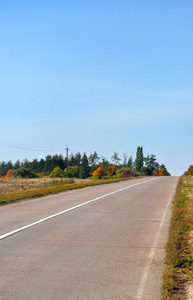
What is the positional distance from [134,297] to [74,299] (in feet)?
2.67

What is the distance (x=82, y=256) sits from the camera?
7.68 metres

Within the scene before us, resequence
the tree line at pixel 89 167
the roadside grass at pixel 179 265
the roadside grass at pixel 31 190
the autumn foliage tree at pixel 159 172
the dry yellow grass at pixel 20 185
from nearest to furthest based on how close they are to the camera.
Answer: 1. the roadside grass at pixel 179 265
2. the roadside grass at pixel 31 190
3. the dry yellow grass at pixel 20 185
4. the tree line at pixel 89 167
5. the autumn foliage tree at pixel 159 172

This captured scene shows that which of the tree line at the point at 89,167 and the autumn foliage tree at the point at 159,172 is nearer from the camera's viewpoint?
the tree line at the point at 89,167

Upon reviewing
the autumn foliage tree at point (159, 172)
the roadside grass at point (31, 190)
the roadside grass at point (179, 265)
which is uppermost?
the autumn foliage tree at point (159, 172)

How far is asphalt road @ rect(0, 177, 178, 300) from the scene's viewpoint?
5.66 metres

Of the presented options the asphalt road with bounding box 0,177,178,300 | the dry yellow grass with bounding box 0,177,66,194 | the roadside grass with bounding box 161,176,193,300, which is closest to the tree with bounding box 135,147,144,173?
the dry yellow grass with bounding box 0,177,66,194

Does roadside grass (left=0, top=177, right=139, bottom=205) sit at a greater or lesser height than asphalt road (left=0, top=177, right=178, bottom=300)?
greater

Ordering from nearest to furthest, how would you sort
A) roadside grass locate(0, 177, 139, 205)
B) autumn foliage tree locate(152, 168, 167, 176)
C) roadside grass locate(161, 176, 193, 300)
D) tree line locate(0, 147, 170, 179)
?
1. roadside grass locate(161, 176, 193, 300)
2. roadside grass locate(0, 177, 139, 205)
3. tree line locate(0, 147, 170, 179)
4. autumn foliage tree locate(152, 168, 167, 176)

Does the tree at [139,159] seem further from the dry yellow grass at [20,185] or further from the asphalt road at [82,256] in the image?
the asphalt road at [82,256]

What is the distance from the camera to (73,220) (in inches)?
497

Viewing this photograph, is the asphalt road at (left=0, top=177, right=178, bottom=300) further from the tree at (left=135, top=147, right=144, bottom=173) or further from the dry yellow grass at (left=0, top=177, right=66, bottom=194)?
the tree at (left=135, top=147, right=144, bottom=173)

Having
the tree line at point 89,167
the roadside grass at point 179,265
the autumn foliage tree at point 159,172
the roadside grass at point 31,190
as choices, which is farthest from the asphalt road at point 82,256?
the autumn foliage tree at point 159,172

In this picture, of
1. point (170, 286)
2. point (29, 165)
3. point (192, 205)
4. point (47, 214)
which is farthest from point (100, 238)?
point (29, 165)

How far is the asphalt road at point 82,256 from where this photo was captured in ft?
18.6
